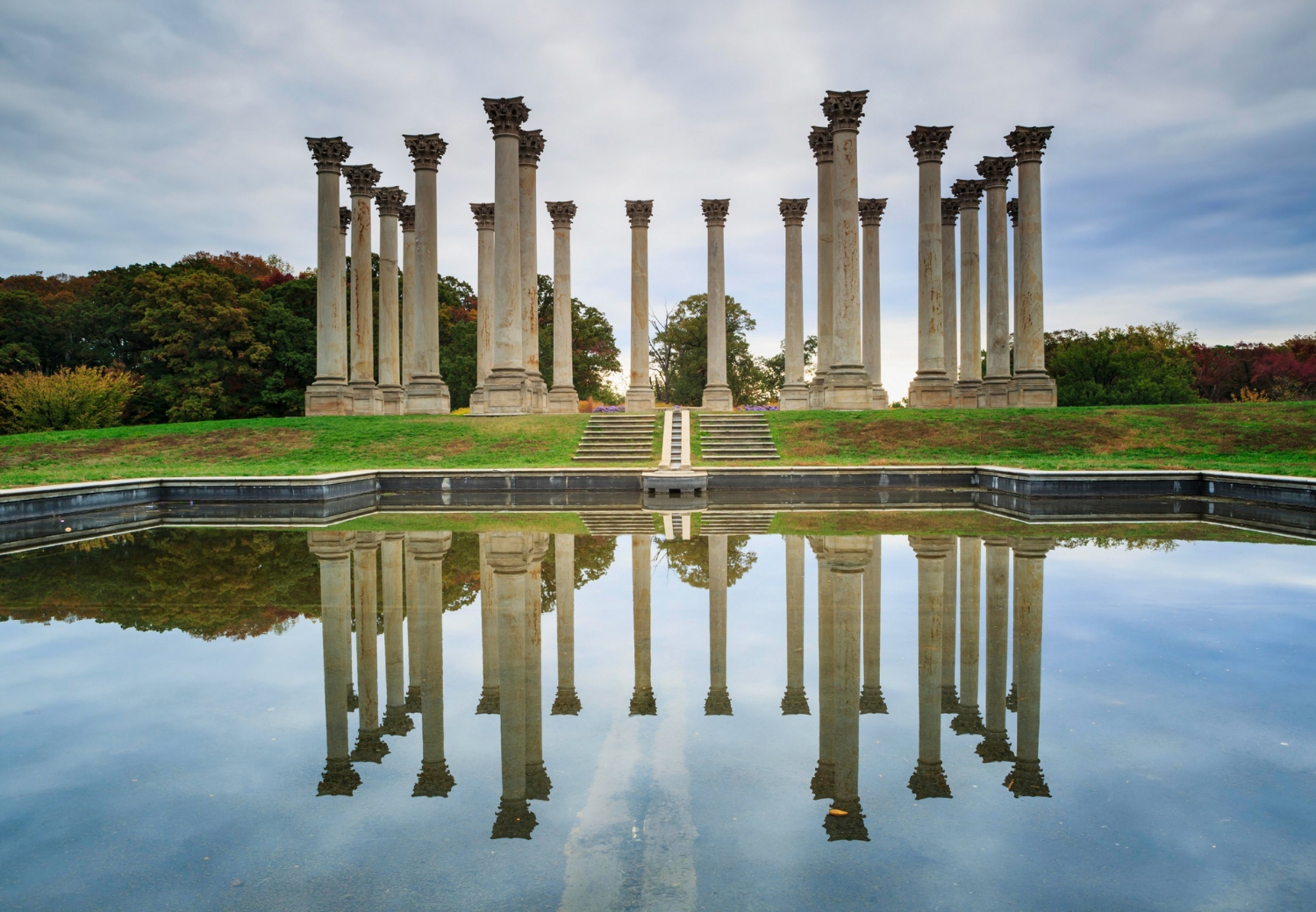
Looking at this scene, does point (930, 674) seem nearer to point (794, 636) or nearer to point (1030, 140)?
point (794, 636)

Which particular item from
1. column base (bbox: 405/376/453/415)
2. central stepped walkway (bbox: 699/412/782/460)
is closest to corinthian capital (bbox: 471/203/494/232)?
column base (bbox: 405/376/453/415)

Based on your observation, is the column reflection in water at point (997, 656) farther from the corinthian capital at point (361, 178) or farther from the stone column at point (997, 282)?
the corinthian capital at point (361, 178)

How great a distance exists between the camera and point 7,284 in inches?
2606

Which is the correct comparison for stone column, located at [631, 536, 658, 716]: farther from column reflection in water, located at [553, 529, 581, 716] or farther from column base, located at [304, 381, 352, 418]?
column base, located at [304, 381, 352, 418]

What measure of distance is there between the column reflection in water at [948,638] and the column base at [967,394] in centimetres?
3227

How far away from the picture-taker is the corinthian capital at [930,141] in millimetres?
37219

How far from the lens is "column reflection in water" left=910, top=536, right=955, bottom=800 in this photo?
16.8ft

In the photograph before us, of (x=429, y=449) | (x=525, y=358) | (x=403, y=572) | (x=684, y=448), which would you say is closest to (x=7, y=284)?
(x=525, y=358)

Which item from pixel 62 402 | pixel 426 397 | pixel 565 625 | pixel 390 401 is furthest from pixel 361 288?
pixel 565 625

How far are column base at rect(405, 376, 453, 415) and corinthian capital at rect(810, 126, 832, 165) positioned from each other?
73.2 feet

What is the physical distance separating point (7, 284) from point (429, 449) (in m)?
59.3

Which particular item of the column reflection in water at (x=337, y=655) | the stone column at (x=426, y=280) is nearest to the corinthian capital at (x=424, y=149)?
the stone column at (x=426, y=280)

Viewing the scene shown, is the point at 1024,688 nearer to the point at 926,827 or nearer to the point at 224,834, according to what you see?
the point at 926,827

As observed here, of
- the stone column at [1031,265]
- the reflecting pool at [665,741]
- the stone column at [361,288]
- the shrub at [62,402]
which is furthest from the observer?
the stone column at [361,288]
